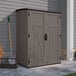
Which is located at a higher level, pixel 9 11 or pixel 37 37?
pixel 9 11

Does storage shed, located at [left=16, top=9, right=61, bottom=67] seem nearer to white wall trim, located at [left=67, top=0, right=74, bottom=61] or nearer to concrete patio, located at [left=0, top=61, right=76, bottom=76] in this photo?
concrete patio, located at [left=0, top=61, right=76, bottom=76]

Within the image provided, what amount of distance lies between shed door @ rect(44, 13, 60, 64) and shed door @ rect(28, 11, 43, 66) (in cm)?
25

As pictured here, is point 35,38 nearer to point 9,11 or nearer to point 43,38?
point 43,38

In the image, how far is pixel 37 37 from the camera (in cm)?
848

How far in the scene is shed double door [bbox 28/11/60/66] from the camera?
830 centimetres

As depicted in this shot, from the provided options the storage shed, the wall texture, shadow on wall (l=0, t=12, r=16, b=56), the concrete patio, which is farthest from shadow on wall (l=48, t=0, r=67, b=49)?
shadow on wall (l=0, t=12, r=16, b=56)

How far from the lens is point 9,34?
873 centimetres

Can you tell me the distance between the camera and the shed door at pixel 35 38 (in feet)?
27.1

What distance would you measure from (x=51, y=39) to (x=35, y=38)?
85cm

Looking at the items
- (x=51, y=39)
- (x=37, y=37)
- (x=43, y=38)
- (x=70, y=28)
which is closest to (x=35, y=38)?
(x=37, y=37)

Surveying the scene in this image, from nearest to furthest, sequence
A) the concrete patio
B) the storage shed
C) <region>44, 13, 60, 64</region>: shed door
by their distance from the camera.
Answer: the concrete patio, the storage shed, <region>44, 13, 60, 64</region>: shed door

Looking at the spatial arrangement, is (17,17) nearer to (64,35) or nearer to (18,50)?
(18,50)

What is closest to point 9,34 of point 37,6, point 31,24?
point 31,24

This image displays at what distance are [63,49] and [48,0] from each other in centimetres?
229
